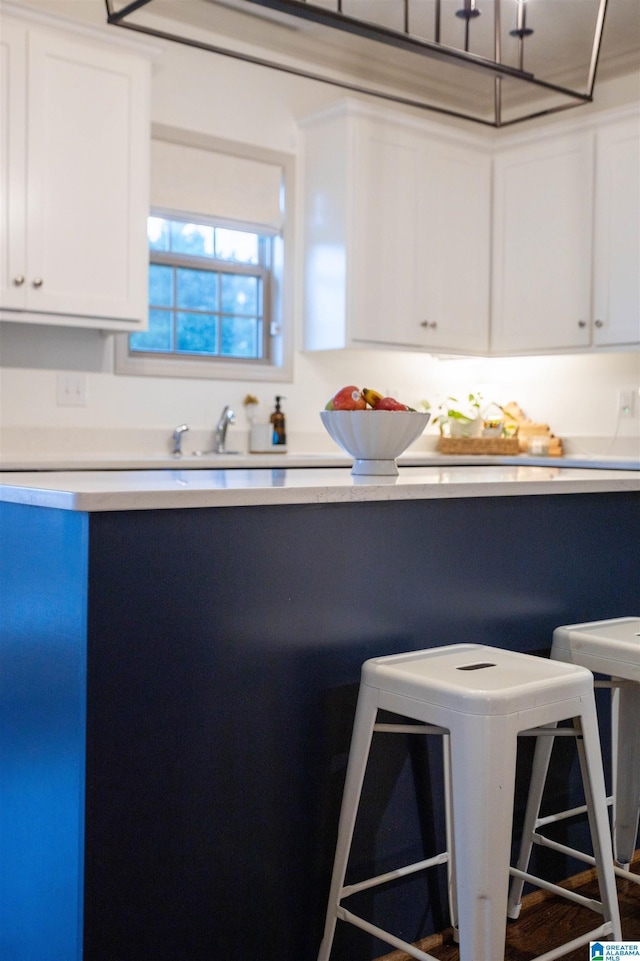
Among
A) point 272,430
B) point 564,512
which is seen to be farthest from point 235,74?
point 564,512

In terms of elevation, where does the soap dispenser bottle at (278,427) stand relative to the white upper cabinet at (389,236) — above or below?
below

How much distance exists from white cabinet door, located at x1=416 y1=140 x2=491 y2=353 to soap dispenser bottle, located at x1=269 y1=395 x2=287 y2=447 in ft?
2.50

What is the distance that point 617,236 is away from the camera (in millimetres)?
4309

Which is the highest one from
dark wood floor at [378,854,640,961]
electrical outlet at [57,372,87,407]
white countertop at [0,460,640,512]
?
electrical outlet at [57,372,87,407]

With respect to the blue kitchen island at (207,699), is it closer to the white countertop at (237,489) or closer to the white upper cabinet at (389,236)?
the white countertop at (237,489)

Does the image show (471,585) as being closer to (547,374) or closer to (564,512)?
(564,512)

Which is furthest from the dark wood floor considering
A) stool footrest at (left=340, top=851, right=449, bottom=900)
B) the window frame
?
the window frame

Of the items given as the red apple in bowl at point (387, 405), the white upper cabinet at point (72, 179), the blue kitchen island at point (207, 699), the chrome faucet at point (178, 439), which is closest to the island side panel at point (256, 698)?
the blue kitchen island at point (207, 699)

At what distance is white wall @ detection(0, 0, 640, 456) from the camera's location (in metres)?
3.81

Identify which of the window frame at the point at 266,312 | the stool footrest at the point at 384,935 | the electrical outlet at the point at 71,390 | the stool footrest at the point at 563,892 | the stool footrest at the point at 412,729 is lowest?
the stool footrest at the point at 563,892

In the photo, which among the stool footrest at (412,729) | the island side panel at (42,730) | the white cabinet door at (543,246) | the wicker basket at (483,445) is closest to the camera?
the island side panel at (42,730)

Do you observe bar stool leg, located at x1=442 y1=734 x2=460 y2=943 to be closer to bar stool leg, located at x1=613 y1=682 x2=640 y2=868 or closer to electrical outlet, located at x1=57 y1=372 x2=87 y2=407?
bar stool leg, located at x1=613 y1=682 x2=640 y2=868

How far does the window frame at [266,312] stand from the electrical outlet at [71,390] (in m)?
0.17

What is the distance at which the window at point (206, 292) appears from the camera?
4238 millimetres
